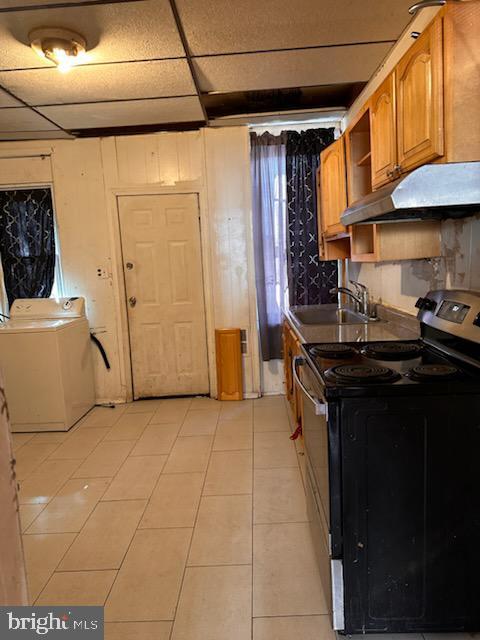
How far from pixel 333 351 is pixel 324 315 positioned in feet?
5.09

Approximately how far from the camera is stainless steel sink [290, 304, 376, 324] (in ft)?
10.7

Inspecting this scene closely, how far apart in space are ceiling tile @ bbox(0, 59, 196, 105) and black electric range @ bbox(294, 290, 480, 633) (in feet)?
7.29

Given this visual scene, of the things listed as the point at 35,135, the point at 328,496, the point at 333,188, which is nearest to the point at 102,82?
the point at 35,135

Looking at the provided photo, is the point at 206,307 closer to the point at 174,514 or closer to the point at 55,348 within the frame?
the point at 55,348

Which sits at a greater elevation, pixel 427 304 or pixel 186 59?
pixel 186 59

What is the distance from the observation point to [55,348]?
11.5 feet

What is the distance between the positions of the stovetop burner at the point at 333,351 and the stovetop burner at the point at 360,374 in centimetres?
24

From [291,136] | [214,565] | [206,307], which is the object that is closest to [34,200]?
[206,307]

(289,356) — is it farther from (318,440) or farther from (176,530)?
(318,440)

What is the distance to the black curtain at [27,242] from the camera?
411 cm

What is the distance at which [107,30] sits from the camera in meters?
2.19

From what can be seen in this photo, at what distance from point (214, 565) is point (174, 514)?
1.57 feet
